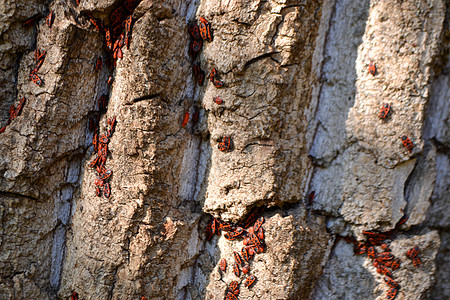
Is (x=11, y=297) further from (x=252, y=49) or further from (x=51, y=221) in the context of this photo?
(x=252, y=49)

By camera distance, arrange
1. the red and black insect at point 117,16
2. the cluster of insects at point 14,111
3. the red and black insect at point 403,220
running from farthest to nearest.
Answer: the red and black insect at point 403,220, the cluster of insects at point 14,111, the red and black insect at point 117,16

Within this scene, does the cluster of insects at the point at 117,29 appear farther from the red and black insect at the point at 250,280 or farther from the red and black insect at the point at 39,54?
the red and black insect at the point at 250,280

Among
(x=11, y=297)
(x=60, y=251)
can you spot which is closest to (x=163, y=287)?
(x=60, y=251)

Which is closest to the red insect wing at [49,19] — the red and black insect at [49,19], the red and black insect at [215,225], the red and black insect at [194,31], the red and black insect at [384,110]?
the red and black insect at [49,19]

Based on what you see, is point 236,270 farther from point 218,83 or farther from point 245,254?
point 218,83

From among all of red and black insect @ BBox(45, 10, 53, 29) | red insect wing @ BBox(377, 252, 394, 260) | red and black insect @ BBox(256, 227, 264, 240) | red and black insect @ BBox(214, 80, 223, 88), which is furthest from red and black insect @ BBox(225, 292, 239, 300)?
red and black insect @ BBox(45, 10, 53, 29)

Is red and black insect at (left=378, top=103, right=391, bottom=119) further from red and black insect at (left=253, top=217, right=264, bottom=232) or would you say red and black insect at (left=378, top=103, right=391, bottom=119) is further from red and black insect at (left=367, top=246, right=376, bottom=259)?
red and black insect at (left=253, top=217, right=264, bottom=232)
